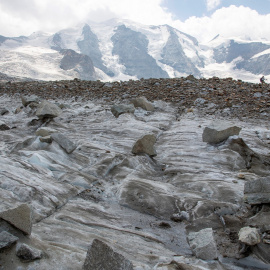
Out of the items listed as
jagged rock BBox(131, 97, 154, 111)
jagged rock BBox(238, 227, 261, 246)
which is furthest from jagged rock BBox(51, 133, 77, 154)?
jagged rock BBox(131, 97, 154, 111)

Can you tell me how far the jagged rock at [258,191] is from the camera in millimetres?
4812

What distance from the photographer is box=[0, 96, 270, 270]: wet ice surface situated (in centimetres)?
396

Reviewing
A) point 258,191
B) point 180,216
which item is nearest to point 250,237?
point 258,191

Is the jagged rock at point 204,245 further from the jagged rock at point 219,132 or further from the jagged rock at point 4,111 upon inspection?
the jagged rock at point 4,111

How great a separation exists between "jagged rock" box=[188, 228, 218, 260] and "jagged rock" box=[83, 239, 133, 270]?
4.36 ft

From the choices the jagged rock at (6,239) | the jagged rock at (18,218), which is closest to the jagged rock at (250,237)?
the jagged rock at (18,218)

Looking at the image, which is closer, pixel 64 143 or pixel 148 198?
pixel 148 198

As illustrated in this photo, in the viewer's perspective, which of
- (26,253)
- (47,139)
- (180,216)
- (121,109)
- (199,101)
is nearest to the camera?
(26,253)

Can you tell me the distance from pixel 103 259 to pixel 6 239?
121 centimetres

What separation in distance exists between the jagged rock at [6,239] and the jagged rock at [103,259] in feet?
3.08

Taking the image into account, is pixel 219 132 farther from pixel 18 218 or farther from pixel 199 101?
pixel 18 218

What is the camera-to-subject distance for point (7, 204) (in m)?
4.46

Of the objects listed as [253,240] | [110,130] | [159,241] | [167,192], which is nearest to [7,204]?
[159,241]

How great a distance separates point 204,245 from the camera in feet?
13.1
